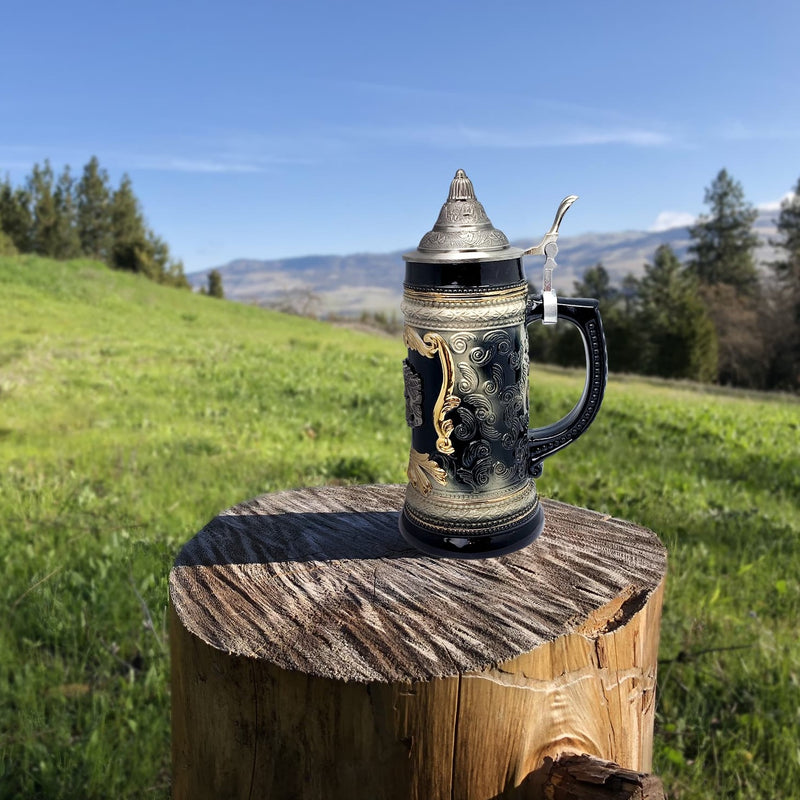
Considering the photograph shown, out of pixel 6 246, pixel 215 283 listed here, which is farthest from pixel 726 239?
pixel 6 246

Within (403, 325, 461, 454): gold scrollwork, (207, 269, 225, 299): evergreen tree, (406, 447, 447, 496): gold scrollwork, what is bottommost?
(406, 447, 447, 496): gold scrollwork

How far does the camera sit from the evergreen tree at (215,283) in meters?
53.1

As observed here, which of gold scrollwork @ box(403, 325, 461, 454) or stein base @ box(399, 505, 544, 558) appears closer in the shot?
gold scrollwork @ box(403, 325, 461, 454)

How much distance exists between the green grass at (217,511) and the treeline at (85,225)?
37.1 m

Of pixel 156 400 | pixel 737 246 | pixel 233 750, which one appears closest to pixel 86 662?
pixel 233 750

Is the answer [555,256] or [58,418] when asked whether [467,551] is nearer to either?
[555,256]


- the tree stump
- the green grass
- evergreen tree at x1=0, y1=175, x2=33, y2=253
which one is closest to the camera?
the tree stump

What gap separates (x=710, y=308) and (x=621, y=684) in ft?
168

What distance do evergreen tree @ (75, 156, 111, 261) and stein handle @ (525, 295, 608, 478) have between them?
56.5 meters

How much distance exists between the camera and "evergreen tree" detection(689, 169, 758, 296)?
55469 millimetres

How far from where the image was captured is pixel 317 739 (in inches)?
73.7

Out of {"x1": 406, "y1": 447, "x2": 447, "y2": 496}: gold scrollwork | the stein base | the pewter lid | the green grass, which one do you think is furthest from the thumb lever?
the green grass

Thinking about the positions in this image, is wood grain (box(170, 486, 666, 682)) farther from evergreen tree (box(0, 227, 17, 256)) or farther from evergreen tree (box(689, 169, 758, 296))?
evergreen tree (box(689, 169, 758, 296))

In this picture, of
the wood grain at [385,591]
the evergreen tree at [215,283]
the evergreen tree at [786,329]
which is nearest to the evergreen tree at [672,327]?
the evergreen tree at [786,329]
